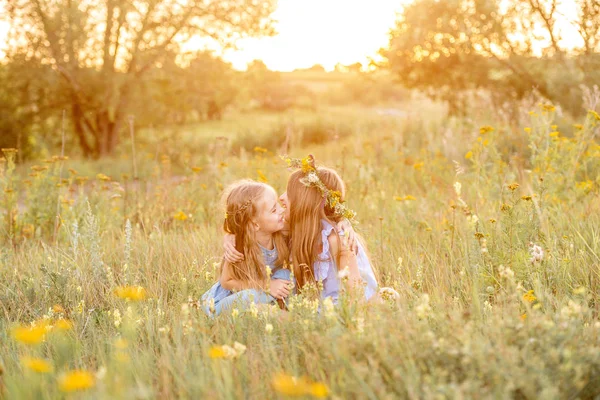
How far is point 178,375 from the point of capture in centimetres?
236

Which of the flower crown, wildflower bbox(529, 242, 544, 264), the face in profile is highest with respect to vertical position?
the flower crown

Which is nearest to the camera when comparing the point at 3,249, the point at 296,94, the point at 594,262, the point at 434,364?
the point at 434,364

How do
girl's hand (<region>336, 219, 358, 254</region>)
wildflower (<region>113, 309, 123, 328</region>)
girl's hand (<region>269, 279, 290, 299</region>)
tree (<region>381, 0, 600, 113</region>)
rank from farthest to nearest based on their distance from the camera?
tree (<region>381, 0, 600, 113</region>)
girl's hand (<region>269, 279, 290, 299</region>)
girl's hand (<region>336, 219, 358, 254</region>)
wildflower (<region>113, 309, 123, 328</region>)

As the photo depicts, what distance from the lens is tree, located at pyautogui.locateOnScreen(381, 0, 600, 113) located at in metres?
9.96

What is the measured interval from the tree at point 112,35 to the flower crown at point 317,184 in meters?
9.51

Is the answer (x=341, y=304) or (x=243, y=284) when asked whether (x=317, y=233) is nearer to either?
(x=243, y=284)

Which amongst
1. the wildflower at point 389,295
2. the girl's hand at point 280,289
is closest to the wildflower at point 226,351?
the wildflower at point 389,295

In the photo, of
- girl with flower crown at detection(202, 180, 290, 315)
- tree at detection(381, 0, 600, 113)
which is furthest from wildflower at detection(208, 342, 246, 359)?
tree at detection(381, 0, 600, 113)

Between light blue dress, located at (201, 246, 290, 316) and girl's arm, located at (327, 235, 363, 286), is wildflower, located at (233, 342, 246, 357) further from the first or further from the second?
girl's arm, located at (327, 235, 363, 286)

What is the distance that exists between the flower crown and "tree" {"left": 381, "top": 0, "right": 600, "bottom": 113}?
698 cm

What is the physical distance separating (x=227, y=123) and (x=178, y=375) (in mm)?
21091

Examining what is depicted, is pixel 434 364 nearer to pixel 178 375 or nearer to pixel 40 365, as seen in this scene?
pixel 178 375

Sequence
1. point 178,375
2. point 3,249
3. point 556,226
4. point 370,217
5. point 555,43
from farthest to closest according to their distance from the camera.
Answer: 1. point 555,43
2. point 370,217
3. point 3,249
4. point 556,226
5. point 178,375

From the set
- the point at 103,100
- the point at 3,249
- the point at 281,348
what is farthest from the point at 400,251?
the point at 103,100
